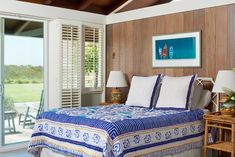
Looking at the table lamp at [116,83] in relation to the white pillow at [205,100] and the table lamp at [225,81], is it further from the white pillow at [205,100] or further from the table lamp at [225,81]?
the table lamp at [225,81]

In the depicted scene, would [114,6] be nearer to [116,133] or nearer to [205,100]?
[205,100]

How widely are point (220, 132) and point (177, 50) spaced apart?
1420 millimetres

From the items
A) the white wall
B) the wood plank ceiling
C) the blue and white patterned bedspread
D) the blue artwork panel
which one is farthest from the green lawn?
the blue artwork panel

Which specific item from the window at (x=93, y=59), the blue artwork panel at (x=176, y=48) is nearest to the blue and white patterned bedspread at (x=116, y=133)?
the blue artwork panel at (x=176, y=48)

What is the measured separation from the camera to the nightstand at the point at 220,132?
3447 mm

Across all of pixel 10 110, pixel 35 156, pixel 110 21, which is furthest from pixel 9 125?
pixel 110 21

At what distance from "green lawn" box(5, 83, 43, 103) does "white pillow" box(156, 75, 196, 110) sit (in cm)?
220

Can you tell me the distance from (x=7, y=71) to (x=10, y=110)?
2.06 ft

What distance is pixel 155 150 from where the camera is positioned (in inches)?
128

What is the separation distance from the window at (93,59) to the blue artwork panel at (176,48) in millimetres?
1275

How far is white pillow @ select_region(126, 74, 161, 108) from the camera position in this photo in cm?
436

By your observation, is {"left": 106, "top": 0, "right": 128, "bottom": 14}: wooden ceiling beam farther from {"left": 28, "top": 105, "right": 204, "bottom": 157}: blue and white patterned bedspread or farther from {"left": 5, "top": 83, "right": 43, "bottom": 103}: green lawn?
{"left": 28, "top": 105, "right": 204, "bottom": 157}: blue and white patterned bedspread

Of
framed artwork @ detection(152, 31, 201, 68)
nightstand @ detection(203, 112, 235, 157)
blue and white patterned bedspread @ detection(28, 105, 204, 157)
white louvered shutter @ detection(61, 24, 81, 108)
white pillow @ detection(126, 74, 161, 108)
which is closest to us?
blue and white patterned bedspread @ detection(28, 105, 204, 157)

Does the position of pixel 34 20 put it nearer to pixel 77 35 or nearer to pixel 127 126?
pixel 77 35
